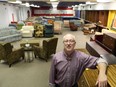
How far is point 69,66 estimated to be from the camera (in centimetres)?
198

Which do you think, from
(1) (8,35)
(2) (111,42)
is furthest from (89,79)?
(1) (8,35)

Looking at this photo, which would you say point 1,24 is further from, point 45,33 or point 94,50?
point 94,50

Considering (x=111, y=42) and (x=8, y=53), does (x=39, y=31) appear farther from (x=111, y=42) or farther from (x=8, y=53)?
(x=111, y=42)

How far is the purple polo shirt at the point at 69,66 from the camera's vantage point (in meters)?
1.98

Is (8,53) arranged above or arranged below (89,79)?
below

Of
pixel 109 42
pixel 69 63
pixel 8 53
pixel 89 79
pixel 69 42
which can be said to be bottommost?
pixel 8 53

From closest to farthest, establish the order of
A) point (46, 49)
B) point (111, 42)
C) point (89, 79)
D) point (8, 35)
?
point (89, 79)
point (111, 42)
point (46, 49)
point (8, 35)

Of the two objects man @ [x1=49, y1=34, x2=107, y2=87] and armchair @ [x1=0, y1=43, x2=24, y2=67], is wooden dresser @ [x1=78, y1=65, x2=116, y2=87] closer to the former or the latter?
man @ [x1=49, y1=34, x2=107, y2=87]

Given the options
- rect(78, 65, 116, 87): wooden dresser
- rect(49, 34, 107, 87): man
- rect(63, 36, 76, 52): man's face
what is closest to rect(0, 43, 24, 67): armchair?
rect(78, 65, 116, 87): wooden dresser

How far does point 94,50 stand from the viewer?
14.4ft

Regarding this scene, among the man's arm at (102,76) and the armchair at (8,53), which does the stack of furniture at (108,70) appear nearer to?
the man's arm at (102,76)

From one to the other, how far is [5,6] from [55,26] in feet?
17.4

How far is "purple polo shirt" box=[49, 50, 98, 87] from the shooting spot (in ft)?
6.49

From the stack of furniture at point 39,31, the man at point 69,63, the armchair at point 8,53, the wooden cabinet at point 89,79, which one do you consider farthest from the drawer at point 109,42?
the stack of furniture at point 39,31
